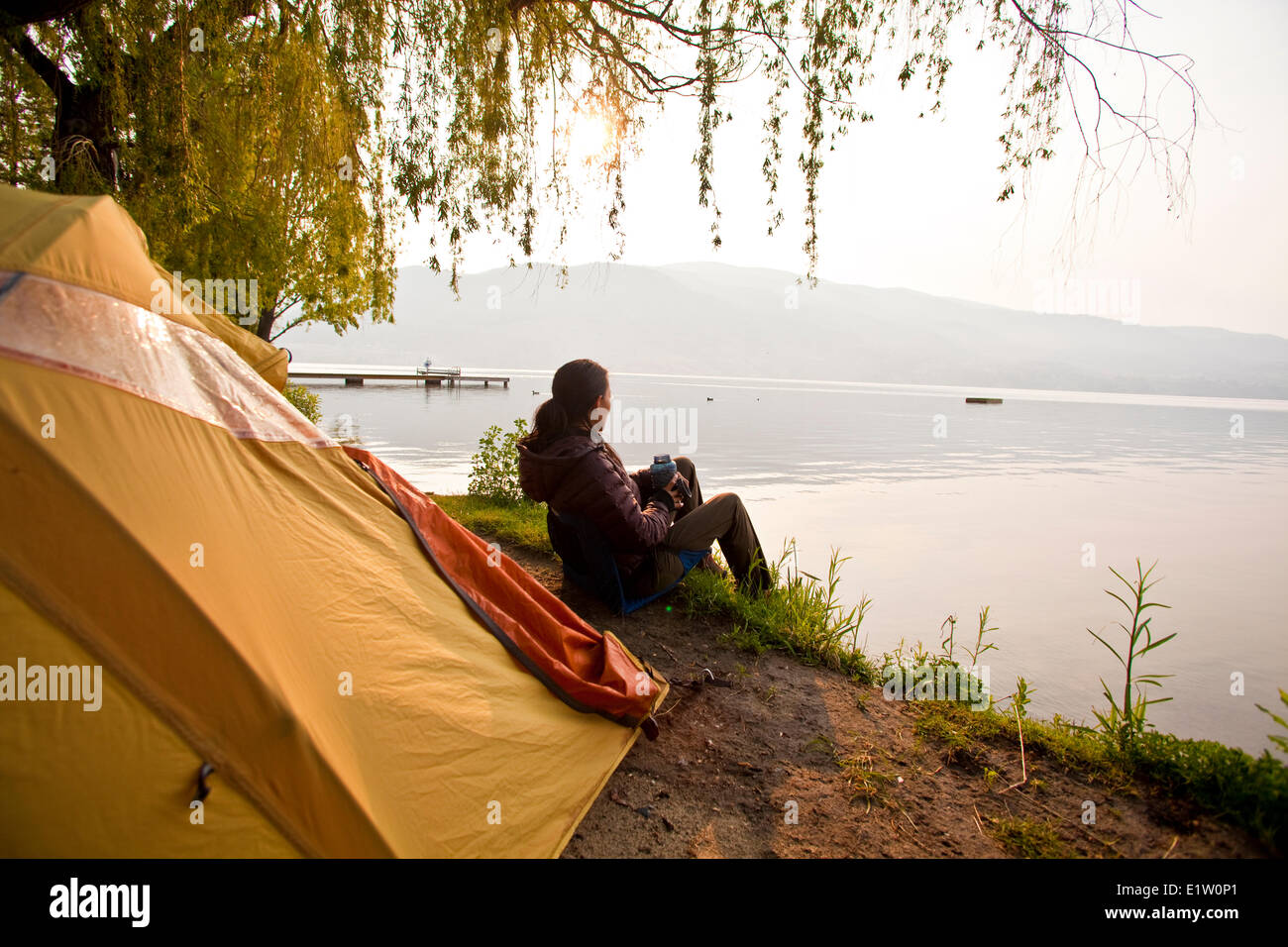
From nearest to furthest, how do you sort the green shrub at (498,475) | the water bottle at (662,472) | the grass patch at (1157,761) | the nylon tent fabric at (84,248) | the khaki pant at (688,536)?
the nylon tent fabric at (84,248)
the grass patch at (1157,761)
the khaki pant at (688,536)
the water bottle at (662,472)
the green shrub at (498,475)

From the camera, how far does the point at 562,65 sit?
17.1 ft

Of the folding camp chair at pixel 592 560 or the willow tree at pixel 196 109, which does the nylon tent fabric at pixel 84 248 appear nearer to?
the willow tree at pixel 196 109

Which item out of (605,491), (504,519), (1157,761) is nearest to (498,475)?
(504,519)

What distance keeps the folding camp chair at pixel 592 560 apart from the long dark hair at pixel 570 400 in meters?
0.56

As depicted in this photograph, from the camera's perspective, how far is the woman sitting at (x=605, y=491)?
13.1ft

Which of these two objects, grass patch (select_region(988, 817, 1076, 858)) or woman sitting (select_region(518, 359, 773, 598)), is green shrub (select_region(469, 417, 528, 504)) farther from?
grass patch (select_region(988, 817, 1076, 858))

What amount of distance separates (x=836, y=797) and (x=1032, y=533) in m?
8.70

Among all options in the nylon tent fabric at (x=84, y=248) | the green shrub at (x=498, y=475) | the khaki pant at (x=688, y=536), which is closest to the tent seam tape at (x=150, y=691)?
the nylon tent fabric at (x=84, y=248)

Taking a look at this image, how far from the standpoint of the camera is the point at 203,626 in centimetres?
176

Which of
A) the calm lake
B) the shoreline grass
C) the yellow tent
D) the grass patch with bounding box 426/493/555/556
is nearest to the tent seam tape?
the yellow tent

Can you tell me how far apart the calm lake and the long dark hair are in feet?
10.9

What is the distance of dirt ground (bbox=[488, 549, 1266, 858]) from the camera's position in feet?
8.37
